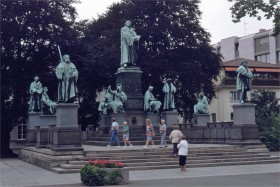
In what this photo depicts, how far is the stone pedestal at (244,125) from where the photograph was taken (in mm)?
24688

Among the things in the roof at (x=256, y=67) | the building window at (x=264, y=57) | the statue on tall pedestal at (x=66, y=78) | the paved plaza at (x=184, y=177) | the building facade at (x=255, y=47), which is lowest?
the paved plaza at (x=184, y=177)

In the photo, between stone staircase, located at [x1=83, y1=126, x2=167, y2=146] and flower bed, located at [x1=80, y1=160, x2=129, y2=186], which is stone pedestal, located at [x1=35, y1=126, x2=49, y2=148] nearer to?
stone staircase, located at [x1=83, y1=126, x2=167, y2=146]

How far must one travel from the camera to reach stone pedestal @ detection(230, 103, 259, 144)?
2469 cm

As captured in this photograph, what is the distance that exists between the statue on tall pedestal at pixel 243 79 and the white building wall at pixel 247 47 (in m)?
51.0

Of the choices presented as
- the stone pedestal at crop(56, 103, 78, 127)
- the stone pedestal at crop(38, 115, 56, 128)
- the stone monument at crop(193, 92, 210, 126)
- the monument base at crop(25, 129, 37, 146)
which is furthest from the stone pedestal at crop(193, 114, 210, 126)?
the stone pedestal at crop(56, 103, 78, 127)

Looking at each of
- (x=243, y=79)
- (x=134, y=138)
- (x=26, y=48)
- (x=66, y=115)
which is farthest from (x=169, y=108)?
(x=26, y=48)

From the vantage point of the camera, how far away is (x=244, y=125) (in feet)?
81.6

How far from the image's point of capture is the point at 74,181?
1620cm

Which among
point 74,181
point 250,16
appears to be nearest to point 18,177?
point 74,181

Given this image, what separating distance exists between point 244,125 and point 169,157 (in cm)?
539

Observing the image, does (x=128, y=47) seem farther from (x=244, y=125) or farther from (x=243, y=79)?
(x=244, y=125)

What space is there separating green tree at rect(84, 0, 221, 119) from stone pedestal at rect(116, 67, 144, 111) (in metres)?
9.29

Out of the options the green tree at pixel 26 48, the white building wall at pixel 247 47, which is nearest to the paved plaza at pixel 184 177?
the green tree at pixel 26 48

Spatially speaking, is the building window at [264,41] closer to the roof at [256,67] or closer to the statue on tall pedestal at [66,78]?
the roof at [256,67]
